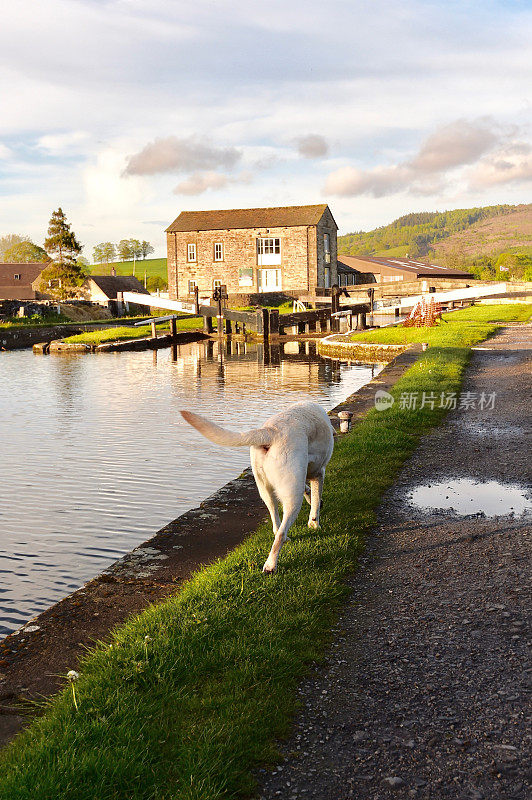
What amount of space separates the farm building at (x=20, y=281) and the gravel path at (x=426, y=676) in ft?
281

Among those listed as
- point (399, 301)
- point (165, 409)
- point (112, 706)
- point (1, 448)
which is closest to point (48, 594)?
point (112, 706)

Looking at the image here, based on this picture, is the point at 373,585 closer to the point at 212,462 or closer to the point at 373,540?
the point at 373,540

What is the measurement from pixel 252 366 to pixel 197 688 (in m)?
24.8

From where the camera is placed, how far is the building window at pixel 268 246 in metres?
59.5

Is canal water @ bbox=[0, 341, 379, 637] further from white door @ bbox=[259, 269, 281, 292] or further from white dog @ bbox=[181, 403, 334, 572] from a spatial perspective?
white door @ bbox=[259, 269, 281, 292]

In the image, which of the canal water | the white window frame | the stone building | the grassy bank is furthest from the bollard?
the white window frame

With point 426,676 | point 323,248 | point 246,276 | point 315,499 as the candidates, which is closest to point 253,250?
point 246,276

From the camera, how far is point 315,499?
693 centimetres

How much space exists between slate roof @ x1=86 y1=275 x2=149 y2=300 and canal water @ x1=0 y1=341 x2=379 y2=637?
160ft

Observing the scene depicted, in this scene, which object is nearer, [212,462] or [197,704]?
[197,704]

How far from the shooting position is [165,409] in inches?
720

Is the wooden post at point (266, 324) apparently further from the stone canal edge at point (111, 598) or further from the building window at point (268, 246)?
the stone canal edge at point (111, 598)

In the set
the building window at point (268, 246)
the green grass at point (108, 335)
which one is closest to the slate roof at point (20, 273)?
the building window at point (268, 246)

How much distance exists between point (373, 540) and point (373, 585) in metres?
1.10
